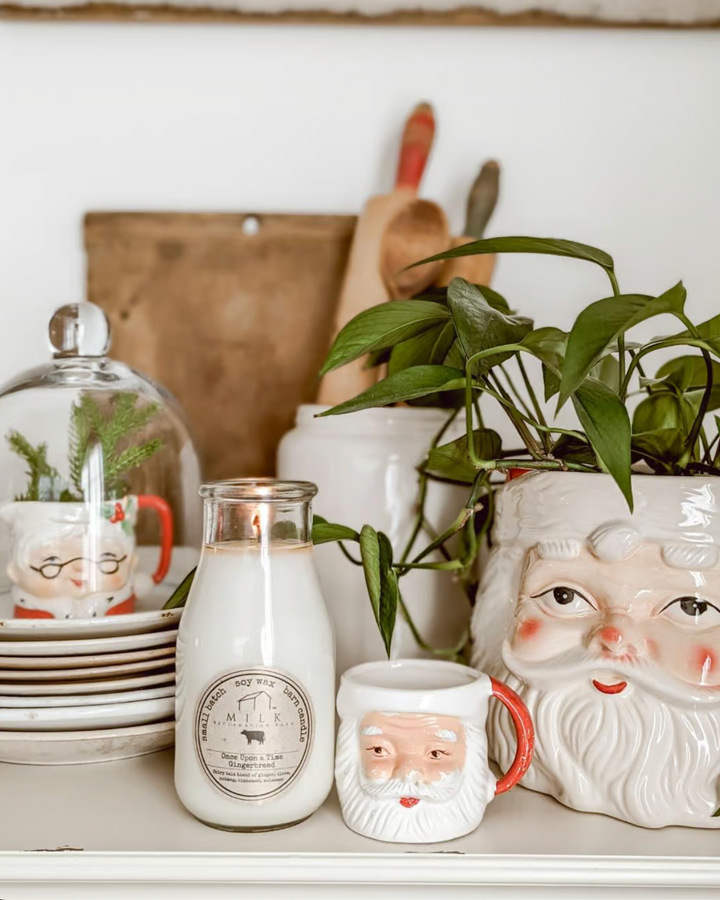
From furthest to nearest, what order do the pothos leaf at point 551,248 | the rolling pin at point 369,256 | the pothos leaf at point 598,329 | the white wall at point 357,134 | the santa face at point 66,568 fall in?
the white wall at point 357,134, the rolling pin at point 369,256, the santa face at point 66,568, the pothos leaf at point 551,248, the pothos leaf at point 598,329

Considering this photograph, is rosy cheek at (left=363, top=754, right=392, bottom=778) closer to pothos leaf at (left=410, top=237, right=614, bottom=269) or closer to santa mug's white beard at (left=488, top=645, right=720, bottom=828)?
santa mug's white beard at (left=488, top=645, right=720, bottom=828)

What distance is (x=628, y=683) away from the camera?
597mm

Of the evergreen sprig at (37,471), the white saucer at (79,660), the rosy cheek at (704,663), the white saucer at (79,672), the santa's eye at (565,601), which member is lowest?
the white saucer at (79,672)

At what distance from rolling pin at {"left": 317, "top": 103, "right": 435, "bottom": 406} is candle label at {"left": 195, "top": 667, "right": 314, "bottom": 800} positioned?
1.27 feet

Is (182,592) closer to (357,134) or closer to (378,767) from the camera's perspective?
(378,767)

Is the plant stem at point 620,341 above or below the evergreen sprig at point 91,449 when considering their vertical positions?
above

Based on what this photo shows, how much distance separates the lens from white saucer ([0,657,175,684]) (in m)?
0.64

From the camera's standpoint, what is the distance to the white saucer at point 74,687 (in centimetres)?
64

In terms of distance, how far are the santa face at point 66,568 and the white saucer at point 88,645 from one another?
0.09 metres

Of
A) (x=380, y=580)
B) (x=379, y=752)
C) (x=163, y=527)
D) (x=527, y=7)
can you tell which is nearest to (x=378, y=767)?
(x=379, y=752)

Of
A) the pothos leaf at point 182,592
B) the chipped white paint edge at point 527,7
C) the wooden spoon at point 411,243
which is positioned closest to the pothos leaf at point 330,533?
the pothos leaf at point 182,592

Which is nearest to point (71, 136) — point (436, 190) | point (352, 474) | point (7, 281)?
point (7, 281)

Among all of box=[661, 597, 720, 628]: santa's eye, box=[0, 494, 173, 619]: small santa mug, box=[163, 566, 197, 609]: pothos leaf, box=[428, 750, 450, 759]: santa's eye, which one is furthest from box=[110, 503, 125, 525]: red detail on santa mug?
box=[661, 597, 720, 628]: santa's eye

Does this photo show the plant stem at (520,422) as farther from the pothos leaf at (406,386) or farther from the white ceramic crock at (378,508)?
the white ceramic crock at (378,508)
